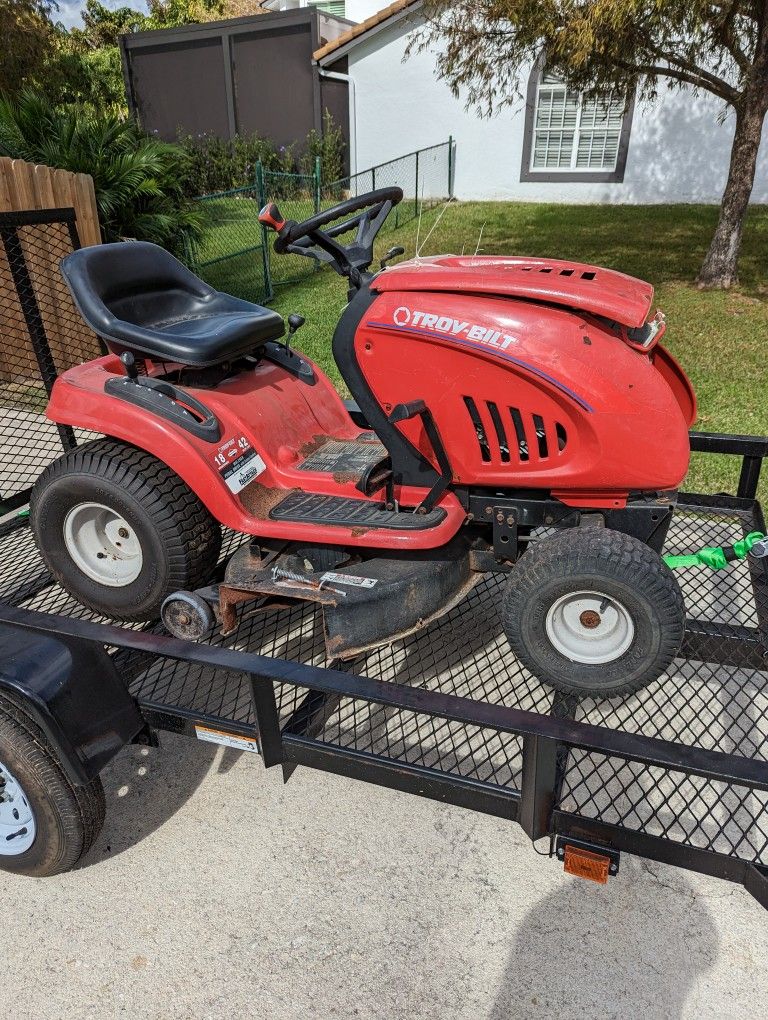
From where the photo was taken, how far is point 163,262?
9.32 feet

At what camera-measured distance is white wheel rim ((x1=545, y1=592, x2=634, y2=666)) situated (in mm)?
1990

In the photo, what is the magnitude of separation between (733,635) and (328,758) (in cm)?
129

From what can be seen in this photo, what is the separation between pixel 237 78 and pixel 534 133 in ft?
22.0

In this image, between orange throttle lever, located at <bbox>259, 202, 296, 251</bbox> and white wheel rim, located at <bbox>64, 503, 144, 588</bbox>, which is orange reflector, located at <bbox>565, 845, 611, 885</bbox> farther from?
orange throttle lever, located at <bbox>259, 202, 296, 251</bbox>

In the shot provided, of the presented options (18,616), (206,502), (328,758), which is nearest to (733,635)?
(328,758)

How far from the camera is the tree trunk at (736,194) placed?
6.80 meters

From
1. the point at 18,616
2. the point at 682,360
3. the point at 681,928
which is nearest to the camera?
the point at 681,928

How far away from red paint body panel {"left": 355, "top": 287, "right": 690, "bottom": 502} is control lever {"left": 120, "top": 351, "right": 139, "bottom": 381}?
0.77 m

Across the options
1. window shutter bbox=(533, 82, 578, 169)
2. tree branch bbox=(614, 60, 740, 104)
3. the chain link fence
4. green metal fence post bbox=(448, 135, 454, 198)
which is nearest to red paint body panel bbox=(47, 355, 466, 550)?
the chain link fence

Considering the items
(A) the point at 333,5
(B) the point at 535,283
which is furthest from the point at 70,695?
(A) the point at 333,5

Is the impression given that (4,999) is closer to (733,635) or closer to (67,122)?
(733,635)

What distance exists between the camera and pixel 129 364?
2381 millimetres

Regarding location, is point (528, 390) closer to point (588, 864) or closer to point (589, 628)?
point (589, 628)

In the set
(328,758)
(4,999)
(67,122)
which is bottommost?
(4,999)
